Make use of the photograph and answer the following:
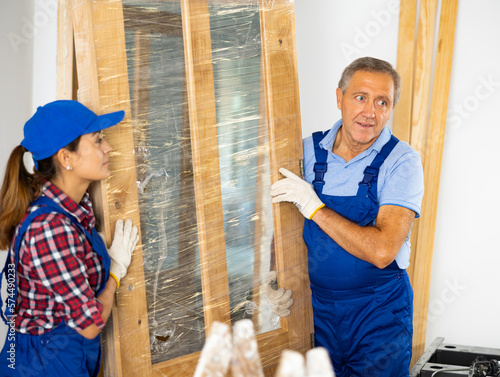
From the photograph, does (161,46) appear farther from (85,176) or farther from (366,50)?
(366,50)

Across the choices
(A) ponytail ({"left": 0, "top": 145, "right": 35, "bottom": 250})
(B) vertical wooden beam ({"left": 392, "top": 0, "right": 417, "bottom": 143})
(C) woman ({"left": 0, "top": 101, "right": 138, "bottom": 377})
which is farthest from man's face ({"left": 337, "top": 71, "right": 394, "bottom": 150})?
(A) ponytail ({"left": 0, "top": 145, "right": 35, "bottom": 250})

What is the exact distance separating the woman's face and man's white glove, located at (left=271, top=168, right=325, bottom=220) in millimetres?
633

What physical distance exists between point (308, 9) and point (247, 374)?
2428 millimetres

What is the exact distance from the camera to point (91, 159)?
5.16 feet

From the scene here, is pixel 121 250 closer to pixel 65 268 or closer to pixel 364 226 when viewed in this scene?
pixel 65 268

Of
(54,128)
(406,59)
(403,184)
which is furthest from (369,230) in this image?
(406,59)

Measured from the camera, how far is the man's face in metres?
1.95

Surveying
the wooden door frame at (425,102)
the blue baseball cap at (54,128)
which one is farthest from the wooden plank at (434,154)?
the blue baseball cap at (54,128)

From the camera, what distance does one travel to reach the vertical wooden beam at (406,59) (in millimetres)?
2654

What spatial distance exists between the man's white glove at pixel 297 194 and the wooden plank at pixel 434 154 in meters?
0.95

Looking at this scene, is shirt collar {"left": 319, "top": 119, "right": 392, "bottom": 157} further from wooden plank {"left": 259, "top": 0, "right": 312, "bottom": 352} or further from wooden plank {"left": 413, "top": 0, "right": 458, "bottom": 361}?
wooden plank {"left": 413, "top": 0, "right": 458, "bottom": 361}

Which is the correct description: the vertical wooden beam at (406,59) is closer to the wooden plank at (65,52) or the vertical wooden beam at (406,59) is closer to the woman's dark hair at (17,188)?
the wooden plank at (65,52)

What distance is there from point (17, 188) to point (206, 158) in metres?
0.61

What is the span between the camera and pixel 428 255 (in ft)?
8.75
